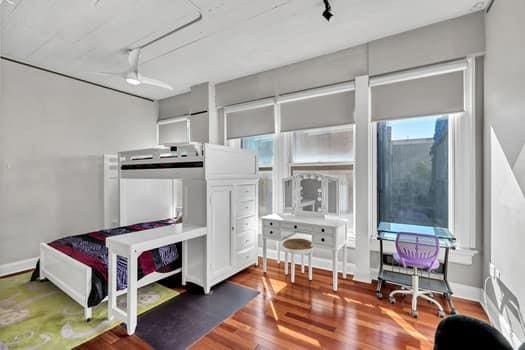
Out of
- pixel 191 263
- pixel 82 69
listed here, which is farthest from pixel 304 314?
pixel 82 69

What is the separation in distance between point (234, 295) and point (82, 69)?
3.71 metres

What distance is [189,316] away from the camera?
7.52ft

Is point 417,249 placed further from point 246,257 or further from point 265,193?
point 265,193

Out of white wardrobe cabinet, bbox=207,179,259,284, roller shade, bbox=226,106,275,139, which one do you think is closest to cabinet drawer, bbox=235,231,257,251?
white wardrobe cabinet, bbox=207,179,259,284

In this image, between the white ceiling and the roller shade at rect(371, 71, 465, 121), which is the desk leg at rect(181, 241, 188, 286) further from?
the roller shade at rect(371, 71, 465, 121)

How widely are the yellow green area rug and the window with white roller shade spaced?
2791 millimetres

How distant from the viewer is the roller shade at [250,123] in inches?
148

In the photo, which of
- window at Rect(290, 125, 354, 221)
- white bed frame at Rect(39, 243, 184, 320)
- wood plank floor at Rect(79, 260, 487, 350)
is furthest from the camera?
window at Rect(290, 125, 354, 221)

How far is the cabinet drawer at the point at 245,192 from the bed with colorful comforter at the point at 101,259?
966 mm

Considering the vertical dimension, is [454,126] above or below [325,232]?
above

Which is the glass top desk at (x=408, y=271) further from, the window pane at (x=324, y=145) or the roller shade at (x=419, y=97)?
the roller shade at (x=419, y=97)

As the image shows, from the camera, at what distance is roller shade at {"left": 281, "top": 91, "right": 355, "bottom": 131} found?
3154 mm

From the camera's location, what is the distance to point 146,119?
15.9 ft

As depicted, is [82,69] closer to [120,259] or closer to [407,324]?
[120,259]
